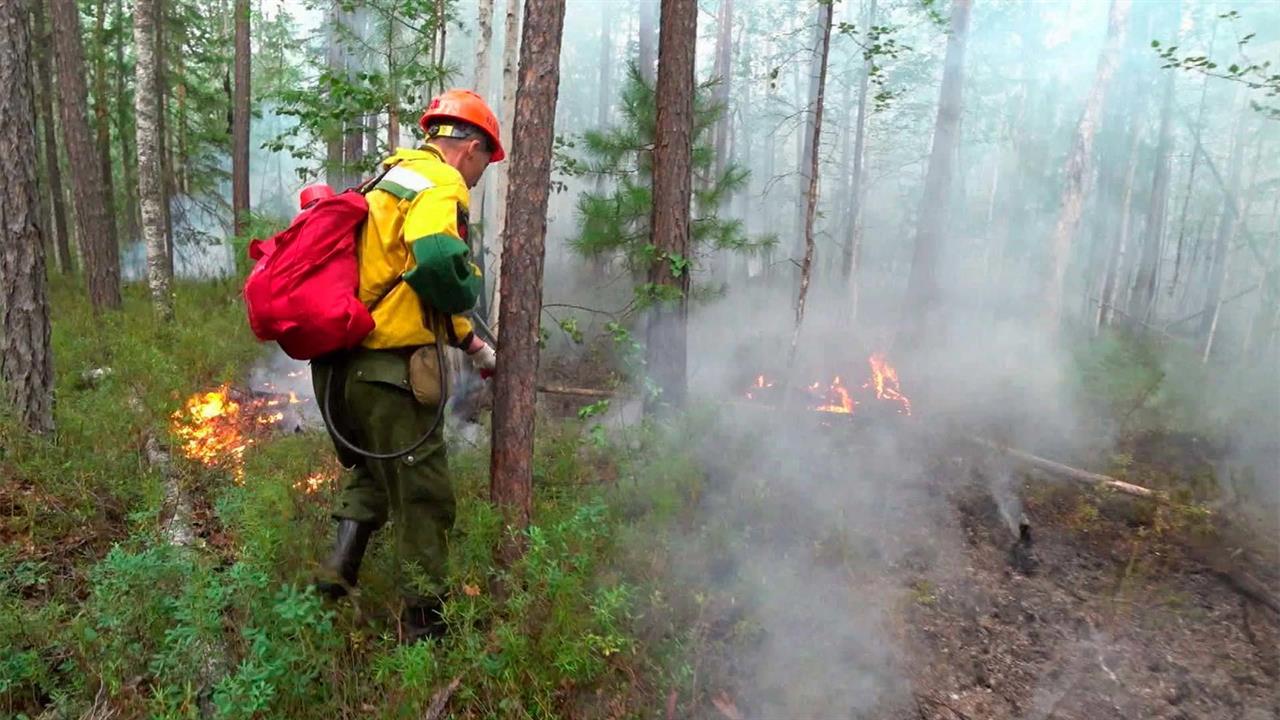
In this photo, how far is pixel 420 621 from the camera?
3182 millimetres

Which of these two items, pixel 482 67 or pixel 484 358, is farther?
pixel 482 67

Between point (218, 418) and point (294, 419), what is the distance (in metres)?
0.62

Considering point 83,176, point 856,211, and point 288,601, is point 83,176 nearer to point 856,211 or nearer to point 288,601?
point 288,601

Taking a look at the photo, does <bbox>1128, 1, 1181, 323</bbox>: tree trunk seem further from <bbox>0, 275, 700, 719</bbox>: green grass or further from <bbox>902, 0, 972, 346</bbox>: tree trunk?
<bbox>0, 275, 700, 719</bbox>: green grass

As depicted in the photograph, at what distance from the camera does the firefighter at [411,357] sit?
9.44ft

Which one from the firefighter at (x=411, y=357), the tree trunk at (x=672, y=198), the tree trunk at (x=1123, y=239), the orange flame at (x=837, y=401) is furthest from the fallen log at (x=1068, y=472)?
the tree trunk at (x=1123, y=239)

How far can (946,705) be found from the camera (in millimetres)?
3781

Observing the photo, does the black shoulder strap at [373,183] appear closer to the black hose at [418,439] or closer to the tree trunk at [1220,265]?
the black hose at [418,439]

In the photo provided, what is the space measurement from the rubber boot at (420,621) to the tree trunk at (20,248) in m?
3.47

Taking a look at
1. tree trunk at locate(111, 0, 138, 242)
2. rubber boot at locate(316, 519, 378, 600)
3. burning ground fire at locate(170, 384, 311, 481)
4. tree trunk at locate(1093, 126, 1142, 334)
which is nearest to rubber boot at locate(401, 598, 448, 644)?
rubber boot at locate(316, 519, 378, 600)

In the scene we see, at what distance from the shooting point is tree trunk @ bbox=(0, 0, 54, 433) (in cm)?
454

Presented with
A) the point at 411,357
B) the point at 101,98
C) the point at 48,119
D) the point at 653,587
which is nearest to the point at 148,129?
the point at 48,119

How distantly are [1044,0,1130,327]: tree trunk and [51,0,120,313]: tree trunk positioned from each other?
1502cm

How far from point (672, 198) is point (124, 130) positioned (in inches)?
567
